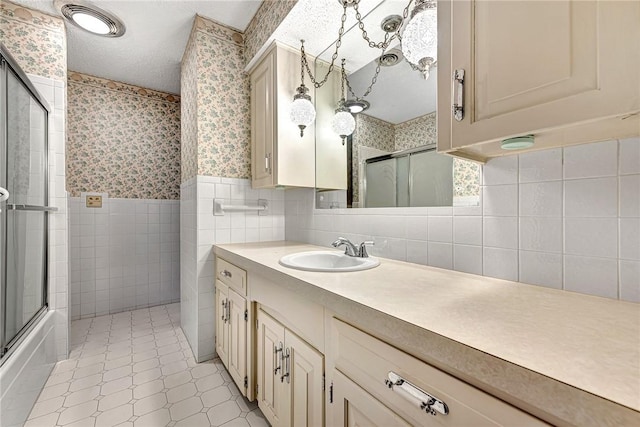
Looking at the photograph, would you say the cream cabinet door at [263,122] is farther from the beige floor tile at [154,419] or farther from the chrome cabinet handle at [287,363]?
the beige floor tile at [154,419]

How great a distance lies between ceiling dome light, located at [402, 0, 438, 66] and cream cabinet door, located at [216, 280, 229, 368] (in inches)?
62.2

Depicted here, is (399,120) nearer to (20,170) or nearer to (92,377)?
(20,170)

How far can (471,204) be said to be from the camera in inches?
40.5

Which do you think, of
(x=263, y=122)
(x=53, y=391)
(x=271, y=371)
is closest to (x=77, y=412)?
(x=53, y=391)

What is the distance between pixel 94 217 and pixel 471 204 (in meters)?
3.41

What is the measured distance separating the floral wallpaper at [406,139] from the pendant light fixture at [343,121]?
38 mm

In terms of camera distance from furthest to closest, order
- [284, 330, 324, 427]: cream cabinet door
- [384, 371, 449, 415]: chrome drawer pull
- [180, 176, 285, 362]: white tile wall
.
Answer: [180, 176, 285, 362]: white tile wall < [284, 330, 324, 427]: cream cabinet door < [384, 371, 449, 415]: chrome drawer pull

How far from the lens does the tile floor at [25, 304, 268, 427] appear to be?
4.56 feet


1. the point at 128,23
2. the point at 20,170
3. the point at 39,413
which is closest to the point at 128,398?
the point at 39,413

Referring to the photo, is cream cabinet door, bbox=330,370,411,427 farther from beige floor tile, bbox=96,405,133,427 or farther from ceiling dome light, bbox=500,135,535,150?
beige floor tile, bbox=96,405,133,427

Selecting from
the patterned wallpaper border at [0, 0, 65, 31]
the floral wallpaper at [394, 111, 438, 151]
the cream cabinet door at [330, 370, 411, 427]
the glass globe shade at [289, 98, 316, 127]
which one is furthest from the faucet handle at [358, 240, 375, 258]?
the patterned wallpaper border at [0, 0, 65, 31]

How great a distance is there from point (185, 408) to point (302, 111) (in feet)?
5.90

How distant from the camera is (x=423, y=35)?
99cm

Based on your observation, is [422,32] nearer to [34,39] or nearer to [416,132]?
[416,132]
